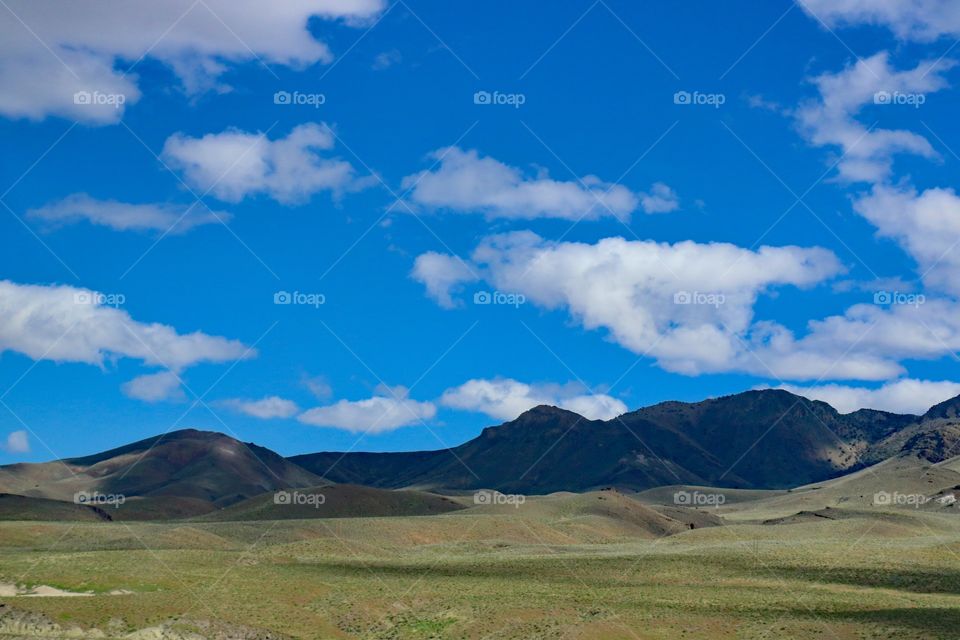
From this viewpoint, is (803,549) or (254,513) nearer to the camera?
(803,549)

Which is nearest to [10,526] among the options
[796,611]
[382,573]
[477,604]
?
[382,573]

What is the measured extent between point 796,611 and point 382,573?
3882 centimetres

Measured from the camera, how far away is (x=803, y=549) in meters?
113

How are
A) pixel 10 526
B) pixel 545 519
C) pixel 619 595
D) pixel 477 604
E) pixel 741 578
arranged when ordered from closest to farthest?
pixel 477 604
pixel 619 595
pixel 741 578
pixel 10 526
pixel 545 519

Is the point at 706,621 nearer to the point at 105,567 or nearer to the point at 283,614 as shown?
the point at 283,614

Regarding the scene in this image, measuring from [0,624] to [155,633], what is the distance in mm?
9459

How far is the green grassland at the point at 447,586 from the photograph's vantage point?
6888 cm

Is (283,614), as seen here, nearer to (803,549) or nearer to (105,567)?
(105,567)

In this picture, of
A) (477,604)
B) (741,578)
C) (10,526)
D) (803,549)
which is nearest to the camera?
(477,604)

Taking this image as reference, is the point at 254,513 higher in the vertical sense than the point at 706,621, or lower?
higher

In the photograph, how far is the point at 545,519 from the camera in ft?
580

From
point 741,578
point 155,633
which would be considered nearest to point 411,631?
point 155,633

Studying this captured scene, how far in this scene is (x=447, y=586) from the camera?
87.1 metres

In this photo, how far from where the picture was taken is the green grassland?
226 feet
